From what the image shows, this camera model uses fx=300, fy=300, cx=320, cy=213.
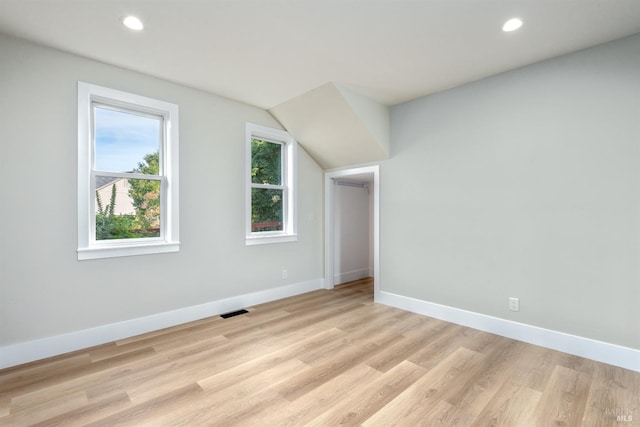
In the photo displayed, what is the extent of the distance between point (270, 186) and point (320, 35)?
229 cm

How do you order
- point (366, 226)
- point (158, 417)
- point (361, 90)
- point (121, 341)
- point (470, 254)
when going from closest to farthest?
point (158, 417) → point (121, 341) → point (470, 254) → point (361, 90) → point (366, 226)

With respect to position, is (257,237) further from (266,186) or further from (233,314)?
(233,314)

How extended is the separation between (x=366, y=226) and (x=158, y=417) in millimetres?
4595

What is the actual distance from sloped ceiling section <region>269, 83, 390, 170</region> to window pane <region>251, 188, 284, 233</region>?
94 cm

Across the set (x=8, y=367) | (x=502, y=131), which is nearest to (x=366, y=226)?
(x=502, y=131)

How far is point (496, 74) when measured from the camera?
3150 mm

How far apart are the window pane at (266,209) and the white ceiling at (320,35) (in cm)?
157

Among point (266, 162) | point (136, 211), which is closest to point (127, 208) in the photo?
point (136, 211)

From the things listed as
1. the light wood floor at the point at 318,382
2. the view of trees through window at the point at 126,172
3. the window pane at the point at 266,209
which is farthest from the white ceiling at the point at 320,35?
the light wood floor at the point at 318,382

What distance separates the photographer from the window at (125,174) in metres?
2.82

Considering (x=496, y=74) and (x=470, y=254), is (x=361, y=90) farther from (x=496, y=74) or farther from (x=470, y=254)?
(x=470, y=254)

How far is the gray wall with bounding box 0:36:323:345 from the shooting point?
2494mm

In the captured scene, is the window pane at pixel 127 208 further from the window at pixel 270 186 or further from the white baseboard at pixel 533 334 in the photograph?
the white baseboard at pixel 533 334

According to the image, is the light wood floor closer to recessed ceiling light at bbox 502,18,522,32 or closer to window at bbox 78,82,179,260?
window at bbox 78,82,179,260
